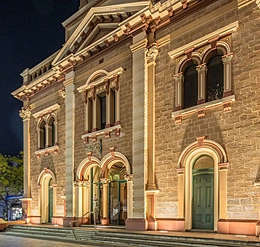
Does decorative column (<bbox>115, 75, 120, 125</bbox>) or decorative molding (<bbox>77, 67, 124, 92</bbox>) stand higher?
decorative molding (<bbox>77, 67, 124, 92</bbox>)

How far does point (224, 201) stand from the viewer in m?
13.0

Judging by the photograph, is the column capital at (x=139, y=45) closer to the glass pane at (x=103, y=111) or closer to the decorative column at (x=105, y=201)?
the glass pane at (x=103, y=111)

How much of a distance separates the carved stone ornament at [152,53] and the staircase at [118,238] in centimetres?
725

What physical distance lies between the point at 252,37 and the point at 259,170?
14.8ft

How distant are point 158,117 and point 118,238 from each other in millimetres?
5132

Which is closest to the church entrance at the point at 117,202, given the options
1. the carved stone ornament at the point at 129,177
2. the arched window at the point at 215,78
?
the carved stone ornament at the point at 129,177

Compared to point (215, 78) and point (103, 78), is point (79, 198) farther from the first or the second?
→ point (215, 78)

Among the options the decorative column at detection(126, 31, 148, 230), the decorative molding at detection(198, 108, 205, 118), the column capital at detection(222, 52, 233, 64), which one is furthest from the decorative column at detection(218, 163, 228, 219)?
the column capital at detection(222, 52, 233, 64)

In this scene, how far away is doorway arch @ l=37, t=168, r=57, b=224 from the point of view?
75.7 feet

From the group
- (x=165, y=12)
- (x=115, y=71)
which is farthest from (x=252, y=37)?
(x=115, y=71)

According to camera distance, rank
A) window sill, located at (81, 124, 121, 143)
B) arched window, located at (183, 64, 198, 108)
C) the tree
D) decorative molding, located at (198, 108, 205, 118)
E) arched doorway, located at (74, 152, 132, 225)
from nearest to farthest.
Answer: decorative molding, located at (198, 108, 205, 118) → arched window, located at (183, 64, 198, 108) → window sill, located at (81, 124, 121, 143) → arched doorway, located at (74, 152, 132, 225) → the tree

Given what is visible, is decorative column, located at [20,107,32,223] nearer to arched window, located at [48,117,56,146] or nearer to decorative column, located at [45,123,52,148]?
decorative column, located at [45,123,52,148]

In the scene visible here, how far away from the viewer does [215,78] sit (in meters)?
14.0

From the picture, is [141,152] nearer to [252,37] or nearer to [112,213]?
[112,213]
